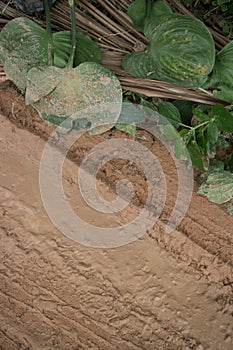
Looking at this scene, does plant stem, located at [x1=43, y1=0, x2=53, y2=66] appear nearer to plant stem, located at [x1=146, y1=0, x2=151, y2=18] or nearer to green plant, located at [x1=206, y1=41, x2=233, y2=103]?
plant stem, located at [x1=146, y1=0, x2=151, y2=18]

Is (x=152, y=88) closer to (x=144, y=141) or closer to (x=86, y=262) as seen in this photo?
(x=144, y=141)

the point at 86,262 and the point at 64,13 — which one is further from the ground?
the point at 64,13

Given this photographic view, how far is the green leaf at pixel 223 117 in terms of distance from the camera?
3.73 feet

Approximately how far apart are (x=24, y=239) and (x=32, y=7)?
0.52 m

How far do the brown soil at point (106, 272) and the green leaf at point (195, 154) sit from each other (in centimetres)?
16

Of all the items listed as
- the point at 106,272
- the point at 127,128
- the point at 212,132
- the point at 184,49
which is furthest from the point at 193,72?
the point at 106,272

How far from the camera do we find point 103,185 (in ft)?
4.43

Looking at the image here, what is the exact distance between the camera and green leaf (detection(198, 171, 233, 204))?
4.01 feet

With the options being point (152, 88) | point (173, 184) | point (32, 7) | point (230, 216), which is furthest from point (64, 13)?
point (230, 216)

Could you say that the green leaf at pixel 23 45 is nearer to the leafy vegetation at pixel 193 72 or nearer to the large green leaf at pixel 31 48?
the large green leaf at pixel 31 48

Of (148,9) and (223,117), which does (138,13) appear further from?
(223,117)

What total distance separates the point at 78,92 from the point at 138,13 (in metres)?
0.20

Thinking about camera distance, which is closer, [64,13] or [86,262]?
[64,13]

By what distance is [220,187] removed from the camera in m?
1.23
